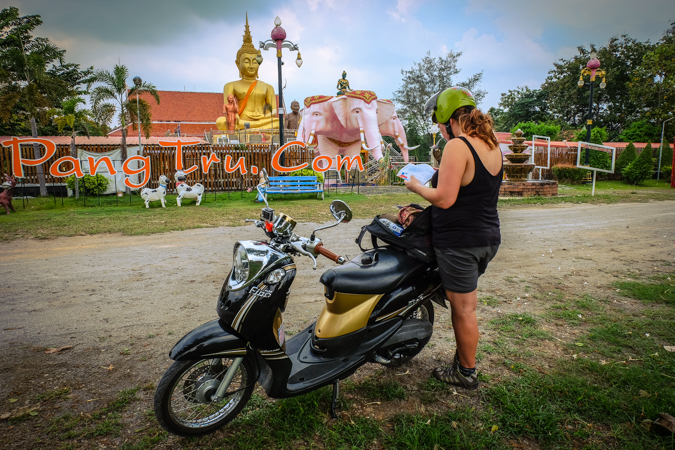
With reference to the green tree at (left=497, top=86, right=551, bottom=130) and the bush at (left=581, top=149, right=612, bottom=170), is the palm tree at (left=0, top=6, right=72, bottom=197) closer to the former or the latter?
the bush at (left=581, top=149, right=612, bottom=170)

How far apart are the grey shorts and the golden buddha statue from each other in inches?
946

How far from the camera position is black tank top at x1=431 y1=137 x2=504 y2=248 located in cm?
226

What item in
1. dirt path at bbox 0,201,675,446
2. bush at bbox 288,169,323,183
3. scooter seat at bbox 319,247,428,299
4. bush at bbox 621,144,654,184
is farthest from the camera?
bush at bbox 621,144,654,184

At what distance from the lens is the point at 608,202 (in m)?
12.2

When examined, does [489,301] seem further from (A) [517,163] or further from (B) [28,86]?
(B) [28,86]

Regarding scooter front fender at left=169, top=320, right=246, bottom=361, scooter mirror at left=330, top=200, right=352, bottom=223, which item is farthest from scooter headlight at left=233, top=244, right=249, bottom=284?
scooter mirror at left=330, top=200, right=352, bottom=223

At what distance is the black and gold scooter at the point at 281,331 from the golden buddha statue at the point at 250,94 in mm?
23941

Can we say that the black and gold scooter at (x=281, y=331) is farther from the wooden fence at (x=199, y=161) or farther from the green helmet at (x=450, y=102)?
the wooden fence at (x=199, y=161)

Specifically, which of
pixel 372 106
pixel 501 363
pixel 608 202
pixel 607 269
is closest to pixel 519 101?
pixel 372 106

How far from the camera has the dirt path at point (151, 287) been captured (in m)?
2.86

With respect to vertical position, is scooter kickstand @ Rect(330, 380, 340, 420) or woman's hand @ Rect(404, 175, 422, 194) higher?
woman's hand @ Rect(404, 175, 422, 194)

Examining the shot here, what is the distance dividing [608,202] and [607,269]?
28.6ft

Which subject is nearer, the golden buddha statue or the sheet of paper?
the sheet of paper

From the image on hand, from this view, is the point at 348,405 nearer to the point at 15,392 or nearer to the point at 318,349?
the point at 318,349
